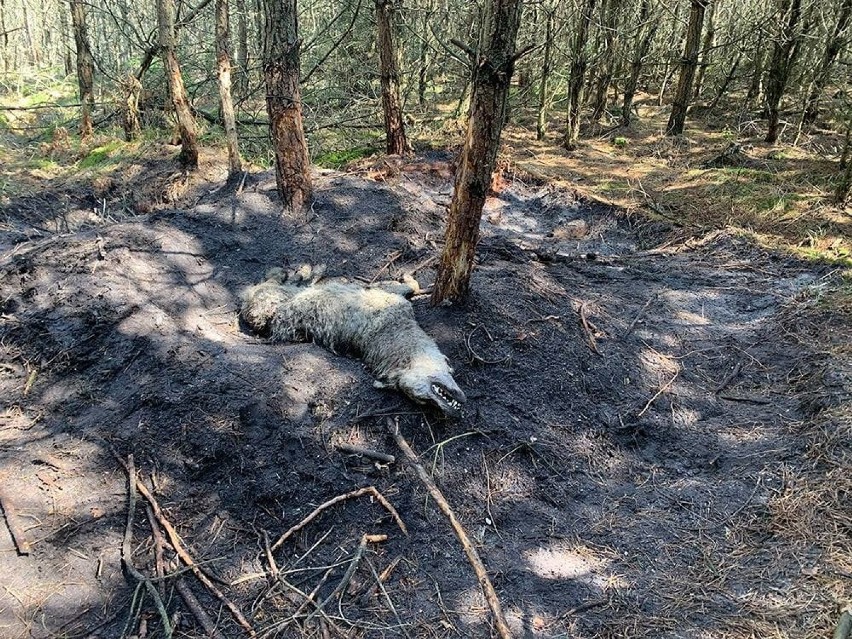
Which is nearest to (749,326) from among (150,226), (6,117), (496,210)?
(496,210)

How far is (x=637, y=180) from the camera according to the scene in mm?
9273

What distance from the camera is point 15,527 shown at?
3.37 meters

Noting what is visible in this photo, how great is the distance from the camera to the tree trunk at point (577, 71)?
32.2 feet

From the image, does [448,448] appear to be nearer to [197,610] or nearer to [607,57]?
[197,610]

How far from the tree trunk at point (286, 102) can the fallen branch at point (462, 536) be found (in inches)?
162

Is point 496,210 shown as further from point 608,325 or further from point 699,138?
point 699,138

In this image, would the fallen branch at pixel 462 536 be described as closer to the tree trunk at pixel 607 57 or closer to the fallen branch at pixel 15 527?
the fallen branch at pixel 15 527

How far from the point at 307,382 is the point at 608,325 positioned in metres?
2.98

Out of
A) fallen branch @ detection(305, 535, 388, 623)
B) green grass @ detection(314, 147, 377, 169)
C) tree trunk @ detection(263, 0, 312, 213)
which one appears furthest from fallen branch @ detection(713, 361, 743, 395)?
green grass @ detection(314, 147, 377, 169)

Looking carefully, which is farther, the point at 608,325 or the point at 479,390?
the point at 608,325

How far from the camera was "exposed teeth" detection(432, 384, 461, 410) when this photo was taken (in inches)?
160

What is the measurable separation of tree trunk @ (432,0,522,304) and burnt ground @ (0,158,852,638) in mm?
445

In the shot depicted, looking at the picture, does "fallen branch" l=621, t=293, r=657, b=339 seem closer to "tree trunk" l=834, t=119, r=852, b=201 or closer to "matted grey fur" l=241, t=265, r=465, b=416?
"matted grey fur" l=241, t=265, r=465, b=416

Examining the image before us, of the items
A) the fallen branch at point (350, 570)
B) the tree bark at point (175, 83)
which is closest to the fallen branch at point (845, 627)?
the fallen branch at point (350, 570)
